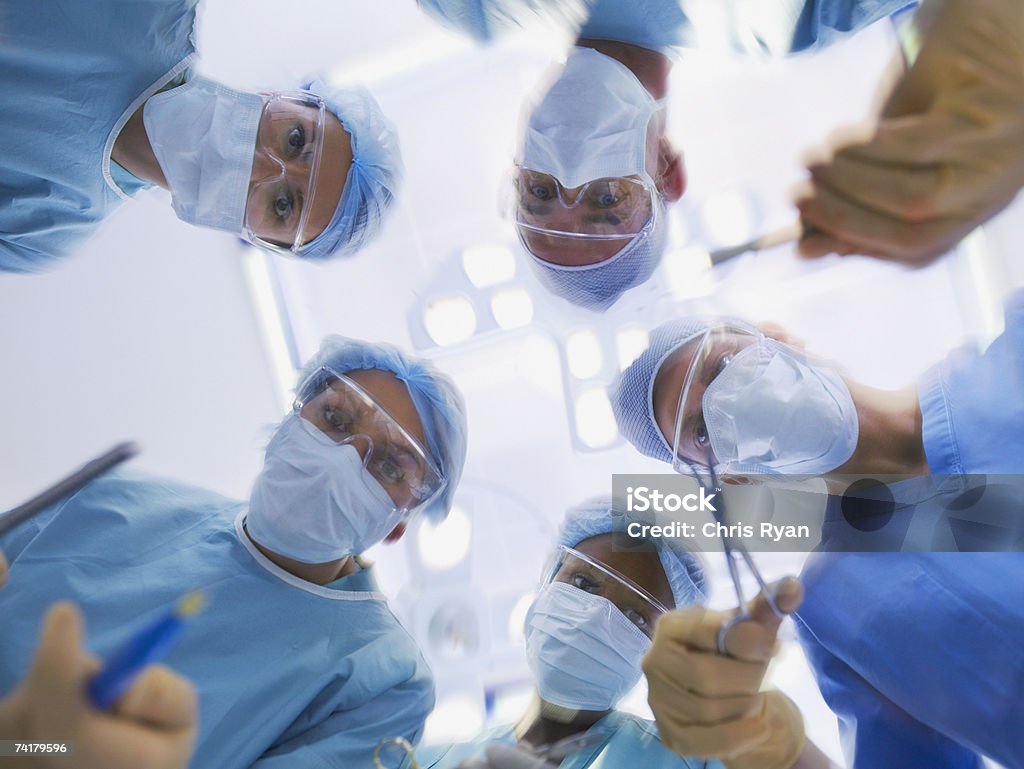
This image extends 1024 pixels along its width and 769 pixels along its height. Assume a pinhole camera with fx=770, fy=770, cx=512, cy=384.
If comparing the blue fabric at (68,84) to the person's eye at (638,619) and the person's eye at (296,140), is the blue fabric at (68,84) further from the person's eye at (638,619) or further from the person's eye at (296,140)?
the person's eye at (638,619)

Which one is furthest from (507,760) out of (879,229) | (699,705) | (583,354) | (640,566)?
(583,354)

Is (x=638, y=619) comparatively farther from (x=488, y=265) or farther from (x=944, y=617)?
(x=488, y=265)

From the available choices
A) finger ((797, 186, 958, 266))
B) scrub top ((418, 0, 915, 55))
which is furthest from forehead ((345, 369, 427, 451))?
finger ((797, 186, 958, 266))

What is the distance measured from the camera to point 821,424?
136 centimetres

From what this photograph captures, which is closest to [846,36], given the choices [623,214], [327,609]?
[623,214]

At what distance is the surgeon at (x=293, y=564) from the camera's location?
136cm

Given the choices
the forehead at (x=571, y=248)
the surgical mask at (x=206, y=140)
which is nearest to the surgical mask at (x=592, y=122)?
the forehead at (x=571, y=248)

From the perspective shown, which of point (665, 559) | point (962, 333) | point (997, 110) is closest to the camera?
point (997, 110)

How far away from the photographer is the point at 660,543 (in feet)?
4.64

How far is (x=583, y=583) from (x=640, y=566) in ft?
0.39

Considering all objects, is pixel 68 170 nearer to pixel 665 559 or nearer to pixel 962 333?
pixel 665 559

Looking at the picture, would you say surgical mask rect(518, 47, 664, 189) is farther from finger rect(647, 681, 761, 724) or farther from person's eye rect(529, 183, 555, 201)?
finger rect(647, 681, 761, 724)

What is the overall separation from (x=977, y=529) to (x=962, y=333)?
0.77 m

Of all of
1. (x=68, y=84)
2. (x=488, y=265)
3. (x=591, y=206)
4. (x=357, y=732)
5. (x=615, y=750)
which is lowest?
(x=615, y=750)
